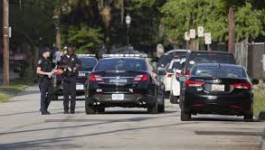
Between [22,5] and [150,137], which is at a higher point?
[22,5]

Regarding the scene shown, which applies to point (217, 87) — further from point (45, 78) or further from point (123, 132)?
point (45, 78)

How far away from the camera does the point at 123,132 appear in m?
19.3

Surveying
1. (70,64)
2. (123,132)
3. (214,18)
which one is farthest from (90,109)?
(214,18)

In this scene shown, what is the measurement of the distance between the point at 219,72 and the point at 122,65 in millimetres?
3593

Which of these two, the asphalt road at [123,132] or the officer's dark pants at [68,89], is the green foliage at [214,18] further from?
the asphalt road at [123,132]

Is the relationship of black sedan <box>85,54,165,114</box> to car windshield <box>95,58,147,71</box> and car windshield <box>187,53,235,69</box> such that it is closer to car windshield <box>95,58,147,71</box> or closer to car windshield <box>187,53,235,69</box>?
car windshield <box>95,58,147,71</box>

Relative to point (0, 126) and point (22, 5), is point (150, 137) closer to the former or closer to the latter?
point (0, 126)

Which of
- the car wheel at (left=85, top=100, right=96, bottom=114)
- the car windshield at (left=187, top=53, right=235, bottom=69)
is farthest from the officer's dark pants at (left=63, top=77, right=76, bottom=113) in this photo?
the car windshield at (left=187, top=53, right=235, bottom=69)

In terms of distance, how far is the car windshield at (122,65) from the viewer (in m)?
25.8

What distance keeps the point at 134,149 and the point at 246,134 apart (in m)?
4.01

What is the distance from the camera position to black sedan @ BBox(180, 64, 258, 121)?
2275cm

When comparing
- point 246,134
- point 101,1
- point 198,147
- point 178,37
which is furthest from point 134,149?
point 101,1

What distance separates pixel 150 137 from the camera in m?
18.2

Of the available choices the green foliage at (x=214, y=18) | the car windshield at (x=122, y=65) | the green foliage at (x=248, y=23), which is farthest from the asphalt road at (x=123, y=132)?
the green foliage at (x=248, y=23)
